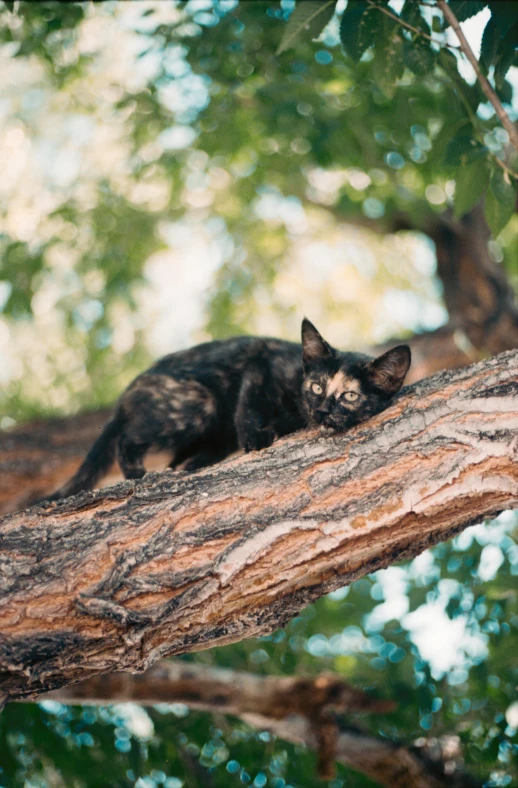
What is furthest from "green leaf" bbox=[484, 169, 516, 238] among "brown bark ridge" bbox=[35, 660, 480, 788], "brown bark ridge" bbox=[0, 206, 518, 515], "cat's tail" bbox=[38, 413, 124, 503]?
"brown bark ridge" bbox=[35, 660, 480, 788]

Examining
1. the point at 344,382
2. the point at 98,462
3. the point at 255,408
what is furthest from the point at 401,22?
the point at 98,462

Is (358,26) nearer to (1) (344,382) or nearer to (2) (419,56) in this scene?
(2) (419,56)

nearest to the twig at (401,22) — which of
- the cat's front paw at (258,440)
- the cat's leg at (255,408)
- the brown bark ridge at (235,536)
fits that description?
the brown bark ridge at (235,536)

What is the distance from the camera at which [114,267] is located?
299 inches

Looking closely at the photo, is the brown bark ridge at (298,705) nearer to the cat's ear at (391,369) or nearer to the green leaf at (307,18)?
the cat's ear at (391,369)

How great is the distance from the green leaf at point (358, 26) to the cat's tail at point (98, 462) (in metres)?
2.56

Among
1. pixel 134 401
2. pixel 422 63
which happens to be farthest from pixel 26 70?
pixel 422 63

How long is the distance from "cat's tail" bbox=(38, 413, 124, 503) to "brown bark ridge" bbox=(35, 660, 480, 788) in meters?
1.30

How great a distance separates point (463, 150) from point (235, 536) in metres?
2.14

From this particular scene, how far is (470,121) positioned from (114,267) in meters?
4.83

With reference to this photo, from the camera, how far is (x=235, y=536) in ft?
9.35

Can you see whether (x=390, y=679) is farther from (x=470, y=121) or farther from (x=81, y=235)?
(x=81, y=235)

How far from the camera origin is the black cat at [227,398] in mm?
4180

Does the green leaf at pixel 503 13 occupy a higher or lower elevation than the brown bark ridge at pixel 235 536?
higher
